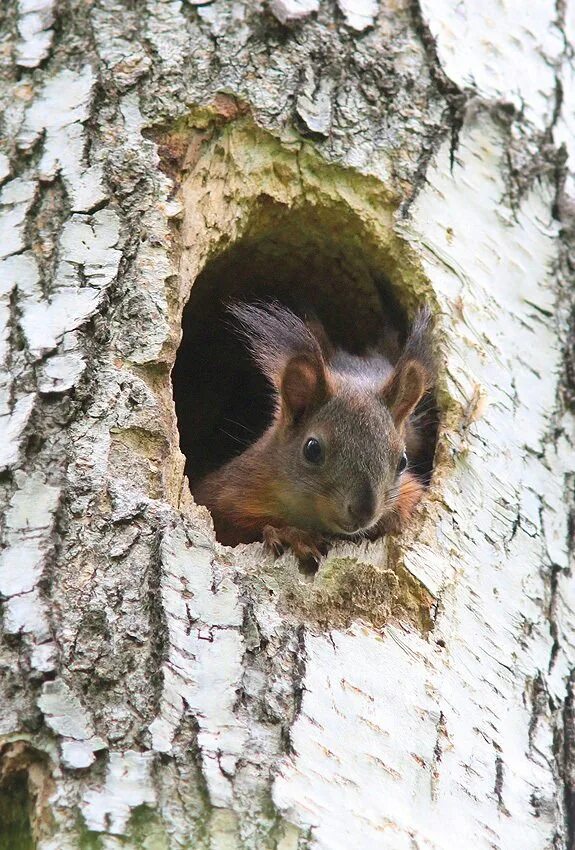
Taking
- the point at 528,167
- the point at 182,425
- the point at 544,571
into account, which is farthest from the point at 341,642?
the point at 182,425

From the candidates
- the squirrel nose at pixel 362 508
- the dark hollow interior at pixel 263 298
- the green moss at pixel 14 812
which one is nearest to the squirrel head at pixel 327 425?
the squirrel nose at pixel 362 508

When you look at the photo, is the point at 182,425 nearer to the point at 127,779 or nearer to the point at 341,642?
the point at 341,642

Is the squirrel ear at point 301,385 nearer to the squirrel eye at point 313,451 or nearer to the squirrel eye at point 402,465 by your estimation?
the squirrel eye at point 313,451

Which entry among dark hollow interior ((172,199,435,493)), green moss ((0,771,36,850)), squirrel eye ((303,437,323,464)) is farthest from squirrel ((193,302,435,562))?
green moss ((0,771,36,850))

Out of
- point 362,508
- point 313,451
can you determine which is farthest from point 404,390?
point 362,508

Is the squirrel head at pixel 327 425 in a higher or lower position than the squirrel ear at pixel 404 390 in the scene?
lower

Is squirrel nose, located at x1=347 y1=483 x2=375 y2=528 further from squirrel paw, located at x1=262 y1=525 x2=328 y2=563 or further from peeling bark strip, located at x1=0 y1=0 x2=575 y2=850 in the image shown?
peeling bark strip, located at x1=0 y1=0 x2=575 y2=850
